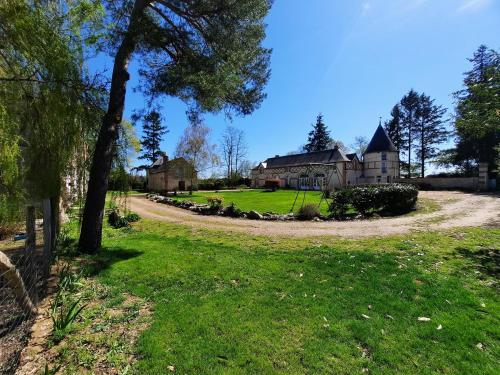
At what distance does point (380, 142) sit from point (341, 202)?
A: 98.6 ft

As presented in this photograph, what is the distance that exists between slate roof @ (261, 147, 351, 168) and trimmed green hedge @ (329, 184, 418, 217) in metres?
27.4

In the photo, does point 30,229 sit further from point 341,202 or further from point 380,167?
point 380,167

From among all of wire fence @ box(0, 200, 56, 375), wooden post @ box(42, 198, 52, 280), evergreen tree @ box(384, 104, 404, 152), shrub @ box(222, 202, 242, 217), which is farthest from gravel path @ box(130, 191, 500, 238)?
evergreen tree @ box(384, 104, 404, 152)

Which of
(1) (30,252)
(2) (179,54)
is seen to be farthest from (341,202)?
(1) (30,252)

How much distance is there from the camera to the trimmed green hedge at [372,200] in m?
12.5

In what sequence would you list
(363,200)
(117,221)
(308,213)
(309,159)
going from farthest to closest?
(309,159), (363,200), (308,213), (117,221)

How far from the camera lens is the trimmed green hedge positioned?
1249 centimetres

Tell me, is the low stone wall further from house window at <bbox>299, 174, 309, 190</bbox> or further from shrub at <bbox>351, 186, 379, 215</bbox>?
shrub at <bbox>351, 186, 379, 215</bbox>

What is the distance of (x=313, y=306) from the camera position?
3961 millimetres

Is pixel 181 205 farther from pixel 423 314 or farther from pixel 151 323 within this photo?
pixel 423 314

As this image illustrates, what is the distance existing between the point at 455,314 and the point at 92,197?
7412 millimetres

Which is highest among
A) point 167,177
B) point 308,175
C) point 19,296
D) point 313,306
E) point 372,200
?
point 308,175

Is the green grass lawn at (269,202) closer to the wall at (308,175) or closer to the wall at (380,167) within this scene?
the wall at (308,175)

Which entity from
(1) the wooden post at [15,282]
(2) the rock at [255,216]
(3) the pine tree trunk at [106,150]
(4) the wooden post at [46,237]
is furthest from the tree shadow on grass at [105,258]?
(2) the rock at [255,216]
